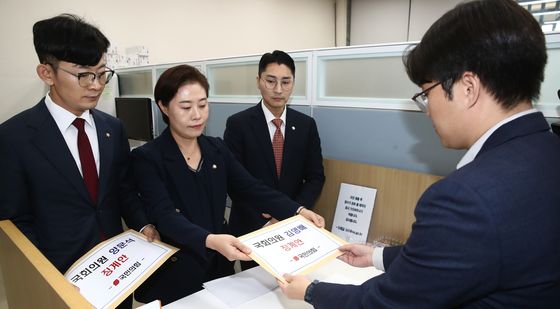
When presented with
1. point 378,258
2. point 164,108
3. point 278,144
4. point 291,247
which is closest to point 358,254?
point 378,258

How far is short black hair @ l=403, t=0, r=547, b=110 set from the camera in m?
0.60

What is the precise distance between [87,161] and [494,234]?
1.32m

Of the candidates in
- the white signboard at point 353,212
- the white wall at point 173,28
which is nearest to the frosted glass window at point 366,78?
the white signboard at point 353,212

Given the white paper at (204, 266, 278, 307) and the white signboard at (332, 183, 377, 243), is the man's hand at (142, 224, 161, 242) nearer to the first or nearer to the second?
the white paper at (204, 266, 278, 307)

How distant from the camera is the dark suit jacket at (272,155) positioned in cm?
172

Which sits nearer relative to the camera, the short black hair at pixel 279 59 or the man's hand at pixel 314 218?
the man's hand at pixel 314 218

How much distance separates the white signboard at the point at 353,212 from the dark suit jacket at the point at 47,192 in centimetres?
99

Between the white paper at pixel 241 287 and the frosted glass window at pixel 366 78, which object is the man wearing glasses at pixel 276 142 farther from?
the white paper at pixel 241 287

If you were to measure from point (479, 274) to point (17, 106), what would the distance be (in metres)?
3.91

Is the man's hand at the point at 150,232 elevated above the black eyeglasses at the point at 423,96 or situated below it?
below

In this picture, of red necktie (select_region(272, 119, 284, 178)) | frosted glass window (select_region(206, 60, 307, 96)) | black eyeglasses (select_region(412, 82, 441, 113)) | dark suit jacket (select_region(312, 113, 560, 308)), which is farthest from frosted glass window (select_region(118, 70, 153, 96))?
dark suit jacket (select_region(312, 113, 560, 308))

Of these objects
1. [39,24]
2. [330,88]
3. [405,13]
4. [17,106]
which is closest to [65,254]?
[39,24]

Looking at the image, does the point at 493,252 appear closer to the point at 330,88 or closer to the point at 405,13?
the point at 330,88

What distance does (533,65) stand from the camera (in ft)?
2.05
